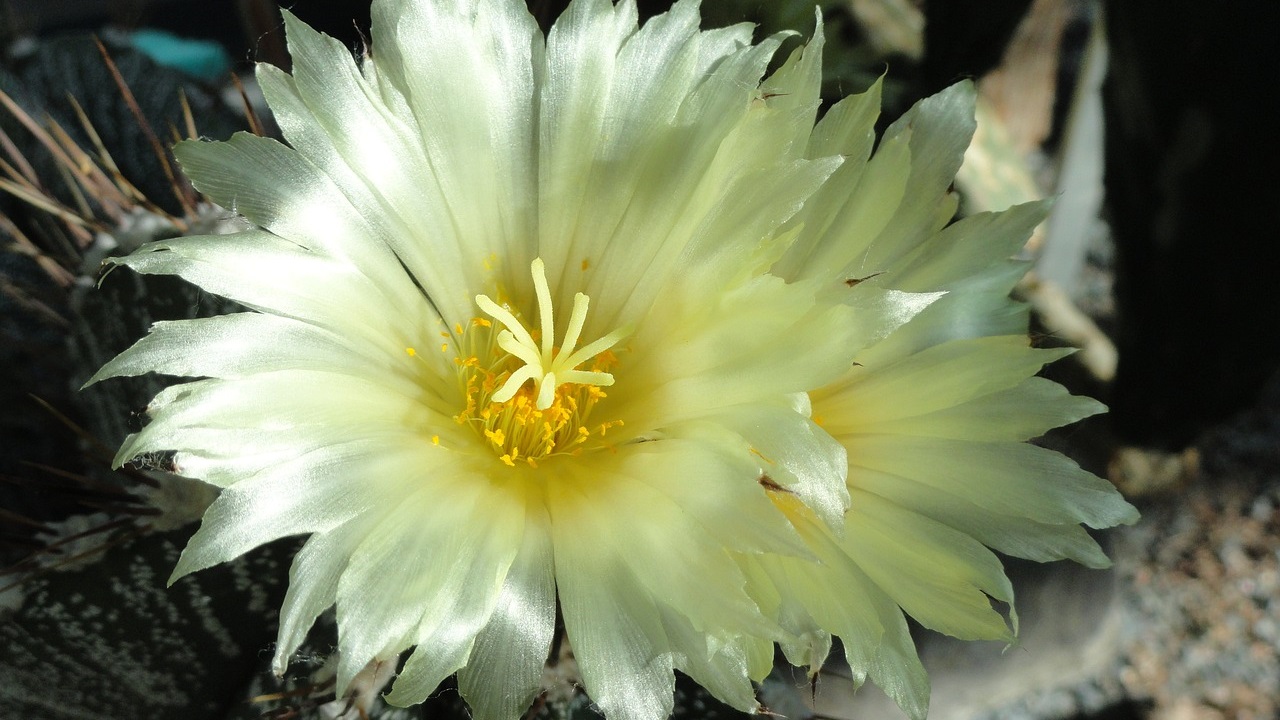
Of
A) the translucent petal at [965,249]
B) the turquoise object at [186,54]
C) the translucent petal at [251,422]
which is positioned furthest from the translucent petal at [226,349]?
the turquoise object at [186,54]

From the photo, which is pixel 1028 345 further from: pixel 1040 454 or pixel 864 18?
pixel 864 18

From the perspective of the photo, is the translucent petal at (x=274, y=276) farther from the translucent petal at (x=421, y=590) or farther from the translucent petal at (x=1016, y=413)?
the translucent petal at (x=1016, y=413)

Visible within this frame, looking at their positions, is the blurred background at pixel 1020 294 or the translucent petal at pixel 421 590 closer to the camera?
the translucent petal at pixel 421 590

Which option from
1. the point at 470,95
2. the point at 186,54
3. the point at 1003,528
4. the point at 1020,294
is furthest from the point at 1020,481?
the point at 186,54

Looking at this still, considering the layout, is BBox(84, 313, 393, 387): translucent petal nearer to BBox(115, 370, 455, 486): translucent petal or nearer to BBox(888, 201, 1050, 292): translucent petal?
BBox(115, 370, 455, 486): translucent petal

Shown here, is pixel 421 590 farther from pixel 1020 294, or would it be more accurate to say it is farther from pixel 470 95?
pixel 1020 294

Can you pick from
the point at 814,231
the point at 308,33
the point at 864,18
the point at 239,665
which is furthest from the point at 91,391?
the point at 864,18
